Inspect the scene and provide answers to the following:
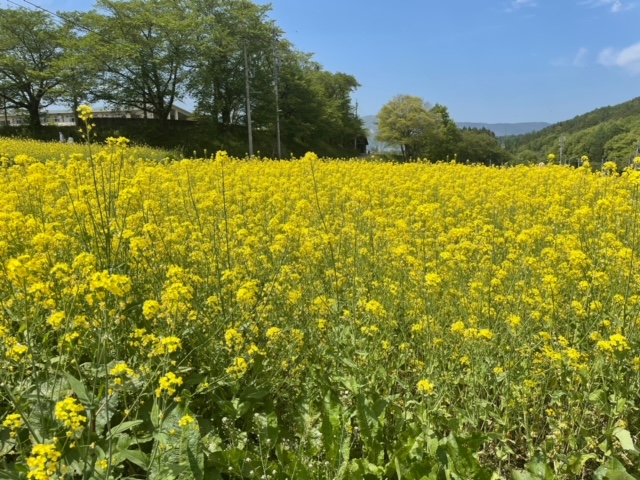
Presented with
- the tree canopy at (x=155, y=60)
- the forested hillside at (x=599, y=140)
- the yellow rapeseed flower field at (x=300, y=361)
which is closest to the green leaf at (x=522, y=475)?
the yellow rapeseed flower field at (x=300, y=361)

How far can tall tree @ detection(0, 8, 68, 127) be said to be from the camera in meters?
31.7

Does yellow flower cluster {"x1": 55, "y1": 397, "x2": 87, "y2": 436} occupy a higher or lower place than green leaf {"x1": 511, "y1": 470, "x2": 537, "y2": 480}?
higher

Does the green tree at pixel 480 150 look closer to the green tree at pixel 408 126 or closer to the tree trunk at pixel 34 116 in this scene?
the green tree at pixel 408 126

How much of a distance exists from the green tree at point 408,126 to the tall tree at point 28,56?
35.0 metres

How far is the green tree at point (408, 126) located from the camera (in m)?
55.8

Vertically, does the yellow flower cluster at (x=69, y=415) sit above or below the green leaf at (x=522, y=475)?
above

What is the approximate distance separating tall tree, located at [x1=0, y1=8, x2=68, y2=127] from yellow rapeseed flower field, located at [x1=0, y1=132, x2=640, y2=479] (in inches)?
A: 1321

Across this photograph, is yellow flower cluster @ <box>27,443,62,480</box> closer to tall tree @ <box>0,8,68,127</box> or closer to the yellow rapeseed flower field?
the yellow rapeseed flower field

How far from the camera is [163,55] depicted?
31328 mm

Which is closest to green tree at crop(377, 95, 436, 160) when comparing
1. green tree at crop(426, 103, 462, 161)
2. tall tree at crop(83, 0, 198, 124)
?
green tree at crop(426, 103, 462, 161)

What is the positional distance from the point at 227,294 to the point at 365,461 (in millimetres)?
1416

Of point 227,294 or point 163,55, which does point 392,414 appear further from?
point 163,55

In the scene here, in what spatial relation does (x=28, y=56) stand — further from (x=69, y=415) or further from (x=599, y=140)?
(x=599, y=140)

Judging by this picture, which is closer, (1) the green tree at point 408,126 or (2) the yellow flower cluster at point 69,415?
(2) the yellow flower cluster at point 69,415
